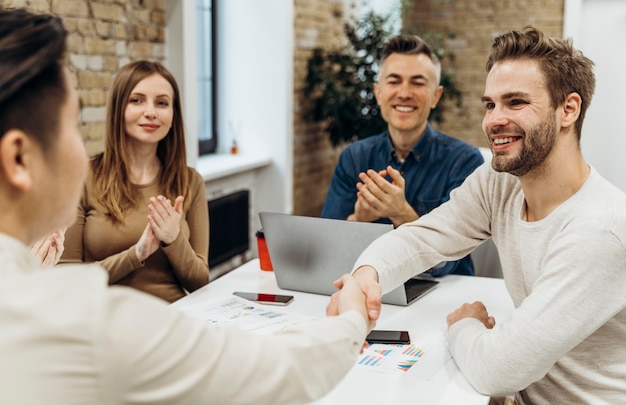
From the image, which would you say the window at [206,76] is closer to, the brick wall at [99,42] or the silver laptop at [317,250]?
the brick wall at [99,42]

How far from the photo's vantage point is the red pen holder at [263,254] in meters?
2.39

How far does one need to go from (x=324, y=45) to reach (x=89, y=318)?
5.38 metres

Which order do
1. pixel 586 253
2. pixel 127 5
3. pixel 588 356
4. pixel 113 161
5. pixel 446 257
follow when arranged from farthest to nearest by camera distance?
pixel 127 5 < pixel 113 161 < pixel 446 257 < pixel 588 356 < pixel 586 253

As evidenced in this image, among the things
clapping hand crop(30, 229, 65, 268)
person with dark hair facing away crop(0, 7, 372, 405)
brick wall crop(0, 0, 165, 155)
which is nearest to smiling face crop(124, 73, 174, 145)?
clapping hand crop(30, 229, 65, 268)

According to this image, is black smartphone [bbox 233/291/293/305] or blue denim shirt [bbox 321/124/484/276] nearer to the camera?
black smartphone [bbox 233/291/293/305]

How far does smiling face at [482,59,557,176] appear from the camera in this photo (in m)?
1.69

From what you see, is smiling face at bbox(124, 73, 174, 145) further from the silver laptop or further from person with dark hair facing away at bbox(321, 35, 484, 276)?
person with dark hair facing away at bbox(321, 35, 484, 276)

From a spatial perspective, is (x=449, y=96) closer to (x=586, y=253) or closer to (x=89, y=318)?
(x=586, y=253)

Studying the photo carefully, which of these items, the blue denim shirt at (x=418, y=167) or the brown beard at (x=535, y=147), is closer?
the brown beard at (x=535, y=147)

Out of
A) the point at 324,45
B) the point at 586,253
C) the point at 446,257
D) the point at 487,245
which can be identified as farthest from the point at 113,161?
the point at 324,45

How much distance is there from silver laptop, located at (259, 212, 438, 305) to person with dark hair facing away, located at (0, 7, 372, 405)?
3.41 feet

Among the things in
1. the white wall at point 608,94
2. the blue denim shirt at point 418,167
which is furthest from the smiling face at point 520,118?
the white wall at point 608,94

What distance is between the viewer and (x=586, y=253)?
1472mm

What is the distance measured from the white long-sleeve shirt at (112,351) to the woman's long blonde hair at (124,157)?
5.22 ft
